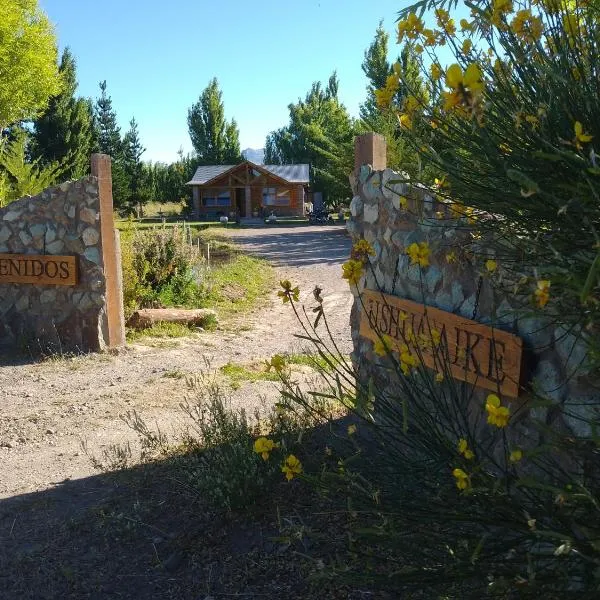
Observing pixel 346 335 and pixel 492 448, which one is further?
pixel 346 335

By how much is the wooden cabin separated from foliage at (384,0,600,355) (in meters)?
39.8

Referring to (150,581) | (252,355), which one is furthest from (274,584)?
(252,355)

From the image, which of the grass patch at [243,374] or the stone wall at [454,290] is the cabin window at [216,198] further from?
the stone wall at [454,290]

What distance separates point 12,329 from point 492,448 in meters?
6.80

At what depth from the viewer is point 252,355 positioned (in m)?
8.49

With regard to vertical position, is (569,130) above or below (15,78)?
below

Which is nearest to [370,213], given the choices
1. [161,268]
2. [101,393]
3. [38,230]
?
[101,393]

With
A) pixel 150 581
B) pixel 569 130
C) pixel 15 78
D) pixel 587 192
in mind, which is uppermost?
pixel 15 78

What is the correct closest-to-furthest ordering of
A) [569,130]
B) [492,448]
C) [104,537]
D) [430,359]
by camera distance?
[569,130]
[492,448]
[430,359]
[104,537]

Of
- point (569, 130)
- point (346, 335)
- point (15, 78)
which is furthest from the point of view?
point (15, 78)

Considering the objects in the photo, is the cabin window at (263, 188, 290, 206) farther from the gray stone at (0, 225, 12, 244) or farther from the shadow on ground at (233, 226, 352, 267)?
the gray stone at (0, 225, 12, 244)

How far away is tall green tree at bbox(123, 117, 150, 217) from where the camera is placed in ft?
132

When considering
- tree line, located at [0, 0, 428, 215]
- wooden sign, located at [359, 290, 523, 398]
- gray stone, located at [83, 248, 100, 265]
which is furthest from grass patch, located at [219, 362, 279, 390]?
tree line, located at [0, 0, 428, 215]

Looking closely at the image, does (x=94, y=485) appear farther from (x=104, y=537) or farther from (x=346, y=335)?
(x=346, y=335)
